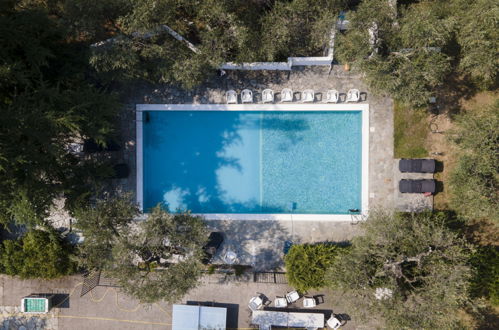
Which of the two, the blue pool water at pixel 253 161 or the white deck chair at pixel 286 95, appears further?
the blue pool water at pixel 253 161

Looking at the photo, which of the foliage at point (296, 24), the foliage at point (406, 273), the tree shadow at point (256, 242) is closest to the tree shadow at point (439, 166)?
the foliage at point (406, 273)

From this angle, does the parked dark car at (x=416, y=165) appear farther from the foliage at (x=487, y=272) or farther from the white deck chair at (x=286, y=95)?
the white deck chair at (x=286, y=95)

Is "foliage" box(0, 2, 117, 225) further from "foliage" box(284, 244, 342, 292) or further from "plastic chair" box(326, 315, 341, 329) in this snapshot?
"plastic chair" box(326, 315, 341, 329)

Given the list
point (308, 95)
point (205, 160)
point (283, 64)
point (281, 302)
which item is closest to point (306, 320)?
point (281, 302)

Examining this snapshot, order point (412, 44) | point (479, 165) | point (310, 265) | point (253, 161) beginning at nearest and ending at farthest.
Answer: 1. point (479, 165)
2. point (412, 44)
3. point (310, 265)
4. point (253, 161)

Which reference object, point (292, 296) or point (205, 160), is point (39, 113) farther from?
point (292, 296)

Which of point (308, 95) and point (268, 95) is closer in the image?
point (308, 95)

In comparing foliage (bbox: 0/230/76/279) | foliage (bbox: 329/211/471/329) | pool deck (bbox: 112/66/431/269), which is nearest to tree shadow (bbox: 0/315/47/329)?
foliage (bbox: 0/230/76/279)

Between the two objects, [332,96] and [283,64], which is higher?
[283,64]
